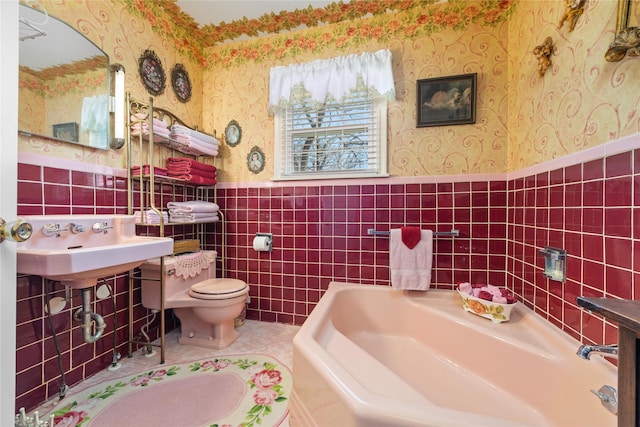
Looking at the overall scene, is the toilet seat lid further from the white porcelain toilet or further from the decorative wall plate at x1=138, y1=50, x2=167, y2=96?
the decorative wall plate at x1=138, y1=50, x2=167, y2=96

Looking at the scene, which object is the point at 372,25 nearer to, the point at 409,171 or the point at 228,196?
the point at 409,171

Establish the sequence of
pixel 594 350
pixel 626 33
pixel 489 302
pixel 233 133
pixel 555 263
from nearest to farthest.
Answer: pixel 594 350
pixel 626 33
pixel 555 263
pixel 489 302
pixel 233 133

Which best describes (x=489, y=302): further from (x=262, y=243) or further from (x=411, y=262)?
(x=262, y=243)

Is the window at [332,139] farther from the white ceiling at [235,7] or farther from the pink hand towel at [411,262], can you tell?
the white ceiling at [235,7]

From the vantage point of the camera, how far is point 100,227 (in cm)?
136

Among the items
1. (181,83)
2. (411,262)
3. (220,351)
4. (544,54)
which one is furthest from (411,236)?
(181,83)

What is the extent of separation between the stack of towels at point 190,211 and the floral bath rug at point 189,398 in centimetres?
99

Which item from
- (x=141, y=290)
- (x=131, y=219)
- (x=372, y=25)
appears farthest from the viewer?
(x=372, y=25)

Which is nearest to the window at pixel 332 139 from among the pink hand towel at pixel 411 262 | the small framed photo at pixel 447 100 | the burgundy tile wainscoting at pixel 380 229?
the burgundy tile wainscoting at pixel 380 229

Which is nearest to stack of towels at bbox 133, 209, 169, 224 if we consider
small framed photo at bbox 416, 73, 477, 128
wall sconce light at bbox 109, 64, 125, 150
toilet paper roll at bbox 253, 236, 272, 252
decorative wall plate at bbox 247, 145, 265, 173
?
wall sconce light at bbox 109, 64, 125, 150

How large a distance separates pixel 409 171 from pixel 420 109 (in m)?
0.46

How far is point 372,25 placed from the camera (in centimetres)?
192

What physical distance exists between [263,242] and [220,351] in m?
0.84

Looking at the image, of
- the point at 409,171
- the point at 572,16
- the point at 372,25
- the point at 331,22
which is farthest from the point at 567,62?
the point at 331,22
